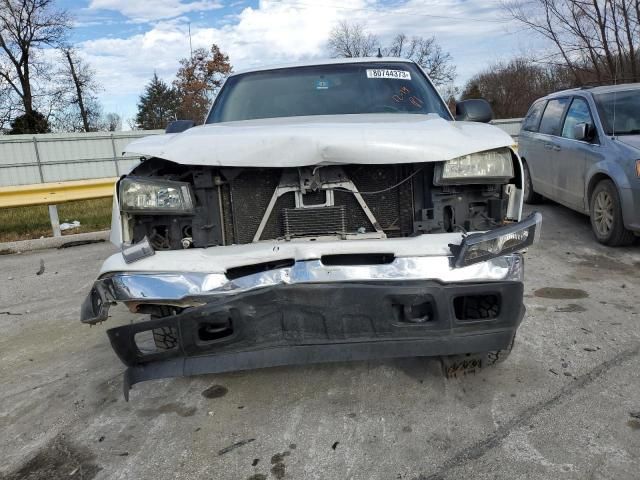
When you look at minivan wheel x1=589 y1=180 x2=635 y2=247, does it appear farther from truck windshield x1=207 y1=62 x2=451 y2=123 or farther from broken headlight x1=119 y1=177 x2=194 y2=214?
broken headlight x1=119 y1=177 x2=194 y2=214

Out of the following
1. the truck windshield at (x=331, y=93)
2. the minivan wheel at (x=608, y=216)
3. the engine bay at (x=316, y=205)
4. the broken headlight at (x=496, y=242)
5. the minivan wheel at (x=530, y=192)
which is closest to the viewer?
the broken headlight at (x=496, y=242)

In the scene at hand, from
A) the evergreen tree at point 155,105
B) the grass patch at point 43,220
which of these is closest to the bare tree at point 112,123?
the evergreen tree at point 155,105

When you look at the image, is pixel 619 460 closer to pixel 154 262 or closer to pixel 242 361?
pixel 242 361

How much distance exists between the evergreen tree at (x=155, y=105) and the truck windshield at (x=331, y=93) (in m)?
53.2

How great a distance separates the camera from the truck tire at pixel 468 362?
2812mm

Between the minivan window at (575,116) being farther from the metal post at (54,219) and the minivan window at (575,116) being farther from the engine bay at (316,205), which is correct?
the metal post at (54,219)

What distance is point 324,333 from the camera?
236 cm

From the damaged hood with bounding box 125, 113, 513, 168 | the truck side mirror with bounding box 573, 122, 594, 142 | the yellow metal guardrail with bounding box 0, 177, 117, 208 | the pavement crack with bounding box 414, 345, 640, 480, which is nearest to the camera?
the pavement crack with bounding box 414, 345, 640, 480

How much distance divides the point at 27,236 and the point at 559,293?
767 cm

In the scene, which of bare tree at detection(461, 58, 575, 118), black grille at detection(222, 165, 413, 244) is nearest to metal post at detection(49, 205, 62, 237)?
black grille at detection(222, 165, 413, 244)

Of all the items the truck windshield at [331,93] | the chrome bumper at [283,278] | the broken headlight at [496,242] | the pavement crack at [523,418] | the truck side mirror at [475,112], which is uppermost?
the truck windshield at [331,93]

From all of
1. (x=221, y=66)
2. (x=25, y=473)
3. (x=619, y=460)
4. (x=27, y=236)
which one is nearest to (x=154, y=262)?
(x=25, y=473)

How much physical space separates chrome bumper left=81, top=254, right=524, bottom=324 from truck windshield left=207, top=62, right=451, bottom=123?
5.67 ft

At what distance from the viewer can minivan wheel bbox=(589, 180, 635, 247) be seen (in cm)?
538
